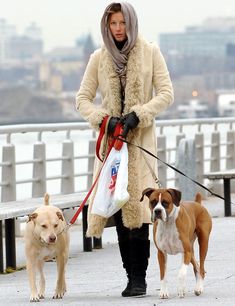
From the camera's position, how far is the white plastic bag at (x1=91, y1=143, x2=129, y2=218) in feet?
30.6

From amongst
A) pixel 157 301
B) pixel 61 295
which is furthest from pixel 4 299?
pixel 157 301

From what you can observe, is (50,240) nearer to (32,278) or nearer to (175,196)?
(32,278)

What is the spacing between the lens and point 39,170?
688 inches

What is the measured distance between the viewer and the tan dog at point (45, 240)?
9.05m

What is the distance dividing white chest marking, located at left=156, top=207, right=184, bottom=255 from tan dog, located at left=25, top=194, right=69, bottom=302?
638 mm

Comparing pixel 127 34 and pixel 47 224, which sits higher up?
pixel 127 34

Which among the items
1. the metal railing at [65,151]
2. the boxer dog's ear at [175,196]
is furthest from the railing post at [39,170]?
the boxer dog's ear at [175,196]

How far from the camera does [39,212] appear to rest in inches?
360

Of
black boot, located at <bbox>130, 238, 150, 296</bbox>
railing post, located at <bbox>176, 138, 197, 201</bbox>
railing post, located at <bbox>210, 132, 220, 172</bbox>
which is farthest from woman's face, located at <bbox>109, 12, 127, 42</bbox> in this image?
railing post, located at <bbox>210, 132, 220, 172</bbox>

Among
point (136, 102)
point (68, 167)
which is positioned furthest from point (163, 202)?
point (68, 167)

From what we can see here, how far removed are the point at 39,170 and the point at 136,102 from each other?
26.7 feet

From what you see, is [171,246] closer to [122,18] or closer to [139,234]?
[139,234]

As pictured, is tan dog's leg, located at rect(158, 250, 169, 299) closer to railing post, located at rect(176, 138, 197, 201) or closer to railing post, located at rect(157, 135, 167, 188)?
railing post, located at rect(176, 138, 197, 201)

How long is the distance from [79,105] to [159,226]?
3.75 ft
